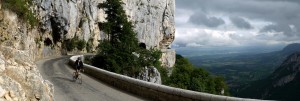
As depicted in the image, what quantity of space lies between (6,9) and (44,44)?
29.0m

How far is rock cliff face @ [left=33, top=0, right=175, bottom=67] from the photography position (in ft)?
263

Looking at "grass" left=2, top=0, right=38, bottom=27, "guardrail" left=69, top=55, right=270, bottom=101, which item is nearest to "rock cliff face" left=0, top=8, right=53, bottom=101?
"guardrail" left=69, top=55, right=270, bottom=101

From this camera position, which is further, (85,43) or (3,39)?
(85,43)

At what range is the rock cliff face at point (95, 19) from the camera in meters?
80.1

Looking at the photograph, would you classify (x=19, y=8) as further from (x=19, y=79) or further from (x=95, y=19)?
(x=95, y=19)

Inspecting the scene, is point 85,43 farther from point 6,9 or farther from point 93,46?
point 6,9

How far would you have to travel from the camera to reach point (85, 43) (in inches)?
3910

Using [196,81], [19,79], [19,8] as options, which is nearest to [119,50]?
[19,8]

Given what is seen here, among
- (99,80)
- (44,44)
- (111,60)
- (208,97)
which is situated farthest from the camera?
(44,44)

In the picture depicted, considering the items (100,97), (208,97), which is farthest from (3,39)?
(208,97)

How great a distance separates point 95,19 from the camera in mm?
104750

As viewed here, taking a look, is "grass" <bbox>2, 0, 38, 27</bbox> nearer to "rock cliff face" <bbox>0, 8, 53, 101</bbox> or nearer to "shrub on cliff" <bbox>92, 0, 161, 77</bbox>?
"shrub on cliff" <bbox>92, 0, 161, 77</bbox>

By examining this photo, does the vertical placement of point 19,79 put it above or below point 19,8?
below

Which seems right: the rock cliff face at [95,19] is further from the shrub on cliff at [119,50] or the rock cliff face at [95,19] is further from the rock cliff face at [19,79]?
the rock cliff face at [19,79]
